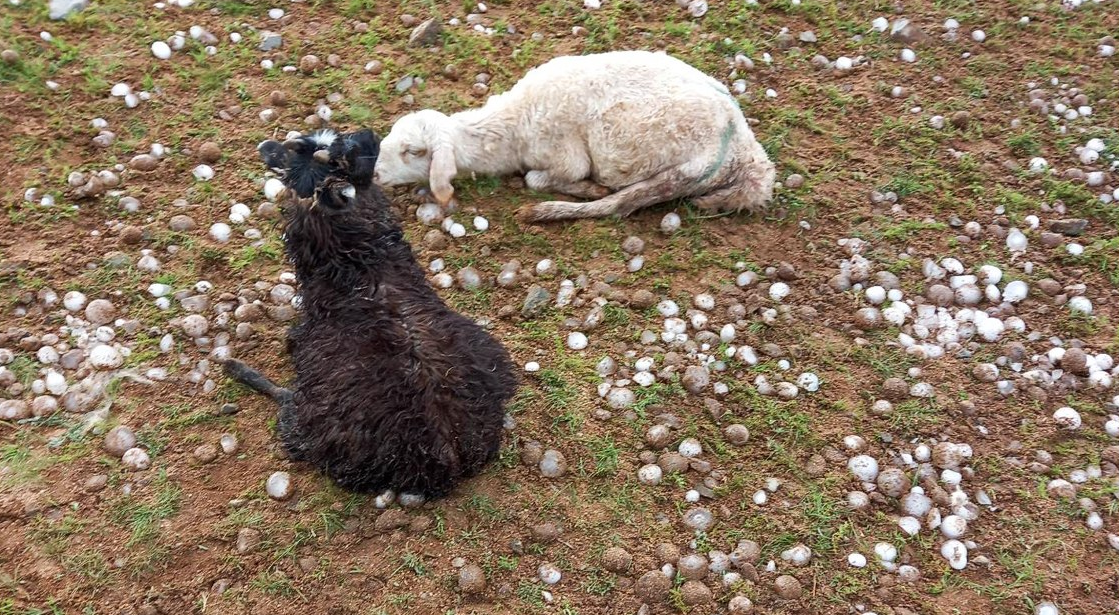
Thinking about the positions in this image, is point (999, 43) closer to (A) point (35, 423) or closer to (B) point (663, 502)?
(B) point (663, 502)

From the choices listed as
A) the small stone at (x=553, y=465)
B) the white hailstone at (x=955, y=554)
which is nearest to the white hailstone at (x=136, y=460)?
the small stone at (x=553, y=465)

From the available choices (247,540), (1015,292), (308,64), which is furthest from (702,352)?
(308,64)

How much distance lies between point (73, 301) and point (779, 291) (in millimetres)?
3720

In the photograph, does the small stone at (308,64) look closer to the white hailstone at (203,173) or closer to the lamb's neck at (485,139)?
the white hailstone at (203,173)

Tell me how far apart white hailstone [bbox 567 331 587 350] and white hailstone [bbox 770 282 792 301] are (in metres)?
1.08

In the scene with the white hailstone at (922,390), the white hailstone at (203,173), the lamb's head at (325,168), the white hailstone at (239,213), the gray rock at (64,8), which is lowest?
the white hailstone at (922,390)

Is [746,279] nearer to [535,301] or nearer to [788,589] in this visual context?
[535,301]

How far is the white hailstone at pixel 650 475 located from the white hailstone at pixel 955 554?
Result: 124 cm

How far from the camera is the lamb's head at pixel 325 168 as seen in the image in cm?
314

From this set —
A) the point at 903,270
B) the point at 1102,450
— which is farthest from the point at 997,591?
the point at 903,270

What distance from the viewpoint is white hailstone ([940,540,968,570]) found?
3.21 metres

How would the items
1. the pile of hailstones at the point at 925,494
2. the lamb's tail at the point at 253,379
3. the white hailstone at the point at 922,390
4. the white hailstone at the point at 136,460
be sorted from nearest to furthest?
1. the pile of hailstones at the point at 925,494
2. the white hailstone at the point at 136,460
3. the lamb's tail at the point at 253,379
4. the white hailstone at the point at 922,390

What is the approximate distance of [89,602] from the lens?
3010 mm

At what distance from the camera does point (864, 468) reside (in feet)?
11.5
